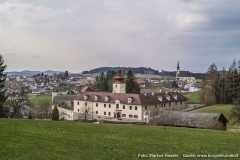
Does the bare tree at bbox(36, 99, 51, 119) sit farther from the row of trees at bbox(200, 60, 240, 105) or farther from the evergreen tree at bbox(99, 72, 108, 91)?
the row of trees at bbox(200, 60, 240, 105)

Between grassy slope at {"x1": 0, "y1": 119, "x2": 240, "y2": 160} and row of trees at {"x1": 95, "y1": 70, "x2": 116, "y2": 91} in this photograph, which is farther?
row of trees at {"x1": 95, "y1": 70, "x2": 116, "y2": 91}

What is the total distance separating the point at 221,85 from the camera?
73812 mm

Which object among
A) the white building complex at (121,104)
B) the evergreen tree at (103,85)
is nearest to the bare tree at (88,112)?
the white building complex at (121,104)

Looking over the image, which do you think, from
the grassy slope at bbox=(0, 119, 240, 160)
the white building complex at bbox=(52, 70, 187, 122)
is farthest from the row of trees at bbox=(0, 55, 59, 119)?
the grassy slope at bbox=(0, 119, 240, 160)

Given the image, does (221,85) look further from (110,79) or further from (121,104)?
(110,79)

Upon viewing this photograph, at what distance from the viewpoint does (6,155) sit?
11.1 meters

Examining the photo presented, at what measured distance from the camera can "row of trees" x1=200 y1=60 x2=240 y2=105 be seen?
71875 millimetres

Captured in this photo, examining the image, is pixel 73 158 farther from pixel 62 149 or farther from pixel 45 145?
pixel 45 145

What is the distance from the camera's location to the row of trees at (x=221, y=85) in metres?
71.9

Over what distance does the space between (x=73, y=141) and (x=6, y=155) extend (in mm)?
4269

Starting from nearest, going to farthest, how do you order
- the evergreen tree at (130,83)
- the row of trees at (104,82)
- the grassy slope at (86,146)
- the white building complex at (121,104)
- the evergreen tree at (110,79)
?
1. the grassy slope at (86,146)
2. the white building complex at (121,104)
3. the evergreen tree at (130,83)
4. the row of trees at (104,82)
5. the evergreen tree at (110,79)

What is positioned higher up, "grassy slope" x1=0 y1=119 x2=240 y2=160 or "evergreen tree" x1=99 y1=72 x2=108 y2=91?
"evergreen tree" x1=99 y1=72 x2=108 y2=91

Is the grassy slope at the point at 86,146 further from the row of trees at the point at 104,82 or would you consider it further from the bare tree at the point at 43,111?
the row of trees at the point at 104,82

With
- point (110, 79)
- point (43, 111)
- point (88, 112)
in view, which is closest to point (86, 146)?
point (88, 112)
